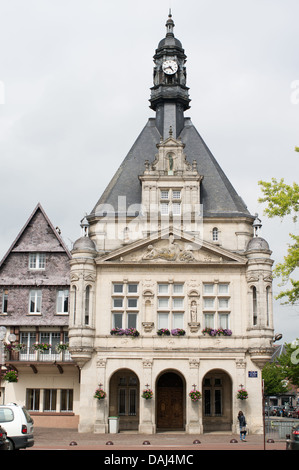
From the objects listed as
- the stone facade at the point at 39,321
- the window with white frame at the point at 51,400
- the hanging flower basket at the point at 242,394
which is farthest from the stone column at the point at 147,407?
the window with white frame at the point at 51,400

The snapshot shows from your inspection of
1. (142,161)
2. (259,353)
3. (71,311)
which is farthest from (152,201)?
(259,353)

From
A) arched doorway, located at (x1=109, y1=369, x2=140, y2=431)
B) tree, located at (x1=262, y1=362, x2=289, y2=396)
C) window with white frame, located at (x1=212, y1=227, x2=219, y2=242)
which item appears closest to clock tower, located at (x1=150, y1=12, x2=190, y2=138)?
window with white frame, located at (x1=212, y1=227, x2=219, y2=242)

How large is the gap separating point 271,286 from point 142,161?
49.0 feet

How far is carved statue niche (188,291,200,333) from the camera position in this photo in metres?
41.8

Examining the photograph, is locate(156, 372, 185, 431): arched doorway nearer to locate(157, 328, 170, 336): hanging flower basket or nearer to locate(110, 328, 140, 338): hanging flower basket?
locate(157, 328, 170, 336): hanging flower basket

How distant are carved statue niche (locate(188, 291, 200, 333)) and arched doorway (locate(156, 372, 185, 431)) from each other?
4.53 metres

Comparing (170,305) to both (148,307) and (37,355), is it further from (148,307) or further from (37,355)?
(37,355)

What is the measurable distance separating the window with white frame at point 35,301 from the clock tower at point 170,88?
647 inches

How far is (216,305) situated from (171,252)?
474cm

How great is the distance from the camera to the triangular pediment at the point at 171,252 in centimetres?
4272

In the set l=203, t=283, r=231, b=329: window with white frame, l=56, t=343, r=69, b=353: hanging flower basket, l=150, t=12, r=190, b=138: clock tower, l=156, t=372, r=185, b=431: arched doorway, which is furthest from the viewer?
l=150, t=12, r=190, b=138: clock tower

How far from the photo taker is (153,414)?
4047 centimetres

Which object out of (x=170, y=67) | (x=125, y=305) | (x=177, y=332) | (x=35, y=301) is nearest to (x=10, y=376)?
(x=35, y=301)

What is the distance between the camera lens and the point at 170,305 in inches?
1671
